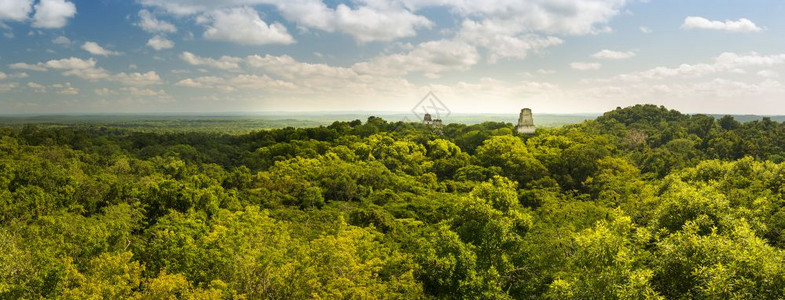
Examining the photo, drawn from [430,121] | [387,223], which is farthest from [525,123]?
[387,223]

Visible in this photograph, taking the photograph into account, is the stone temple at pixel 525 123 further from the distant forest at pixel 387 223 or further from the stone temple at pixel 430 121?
the stone temple at pixel 430 121

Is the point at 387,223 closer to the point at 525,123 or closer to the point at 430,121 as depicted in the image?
the point at 525,123

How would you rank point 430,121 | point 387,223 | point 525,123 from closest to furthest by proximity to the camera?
point 387,223 → point 525,123 → point 430,121

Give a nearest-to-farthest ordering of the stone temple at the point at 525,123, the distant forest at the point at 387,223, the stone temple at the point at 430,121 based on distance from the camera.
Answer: the distant forest at the point at 387,223, the stone temple at the point at 525,123, the stone temple at the point at 430,121

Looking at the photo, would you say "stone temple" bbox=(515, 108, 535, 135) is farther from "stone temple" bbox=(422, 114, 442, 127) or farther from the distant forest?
"stone temple" bbox=(422, 114, 442, 127)

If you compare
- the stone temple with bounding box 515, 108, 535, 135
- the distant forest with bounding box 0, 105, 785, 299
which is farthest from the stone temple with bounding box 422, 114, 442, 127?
the distant forest with bounding box 0, 105, 785, 299

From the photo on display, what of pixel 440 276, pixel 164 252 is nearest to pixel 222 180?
Answer: pixel 164 252

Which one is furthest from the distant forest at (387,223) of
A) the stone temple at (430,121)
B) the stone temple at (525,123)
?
the stone temple at (430,121)

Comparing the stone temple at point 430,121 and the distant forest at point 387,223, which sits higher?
the stone temple at point 430,121

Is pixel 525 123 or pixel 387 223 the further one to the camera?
pixel 525 123
